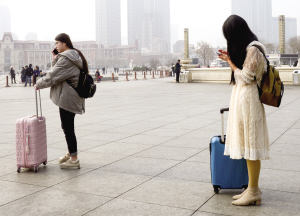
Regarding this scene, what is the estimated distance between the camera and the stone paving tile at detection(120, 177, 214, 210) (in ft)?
13.1

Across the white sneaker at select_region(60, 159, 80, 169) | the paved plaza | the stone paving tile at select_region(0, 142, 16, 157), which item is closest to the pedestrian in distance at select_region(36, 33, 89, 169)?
the white sneaker at select_region(60, 159, 80, 169)

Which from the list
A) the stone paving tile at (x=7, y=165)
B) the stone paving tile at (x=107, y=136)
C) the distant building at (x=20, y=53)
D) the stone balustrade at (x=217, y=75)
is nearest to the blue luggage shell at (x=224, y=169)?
the stone paving tile at (x=7, y=165)

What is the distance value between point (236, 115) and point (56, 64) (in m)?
2.50

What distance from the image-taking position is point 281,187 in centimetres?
441

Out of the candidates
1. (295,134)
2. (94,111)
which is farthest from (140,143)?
(94,111)

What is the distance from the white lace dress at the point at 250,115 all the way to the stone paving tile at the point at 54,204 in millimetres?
1415

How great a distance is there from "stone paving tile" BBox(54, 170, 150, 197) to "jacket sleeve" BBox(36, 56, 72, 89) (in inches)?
47.8

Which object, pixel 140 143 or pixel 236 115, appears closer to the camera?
pixel 236 115

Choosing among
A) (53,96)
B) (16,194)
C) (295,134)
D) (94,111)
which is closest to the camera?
(16,194)

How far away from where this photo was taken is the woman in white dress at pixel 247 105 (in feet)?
12.4

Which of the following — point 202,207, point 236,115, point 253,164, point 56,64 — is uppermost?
point 56,64

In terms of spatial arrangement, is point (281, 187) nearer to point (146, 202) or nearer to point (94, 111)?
point (146, 202)

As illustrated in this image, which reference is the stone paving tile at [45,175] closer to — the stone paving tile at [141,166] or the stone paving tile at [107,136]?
the stone paving tile at [141,166]

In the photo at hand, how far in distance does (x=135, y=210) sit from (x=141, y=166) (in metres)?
1.68
